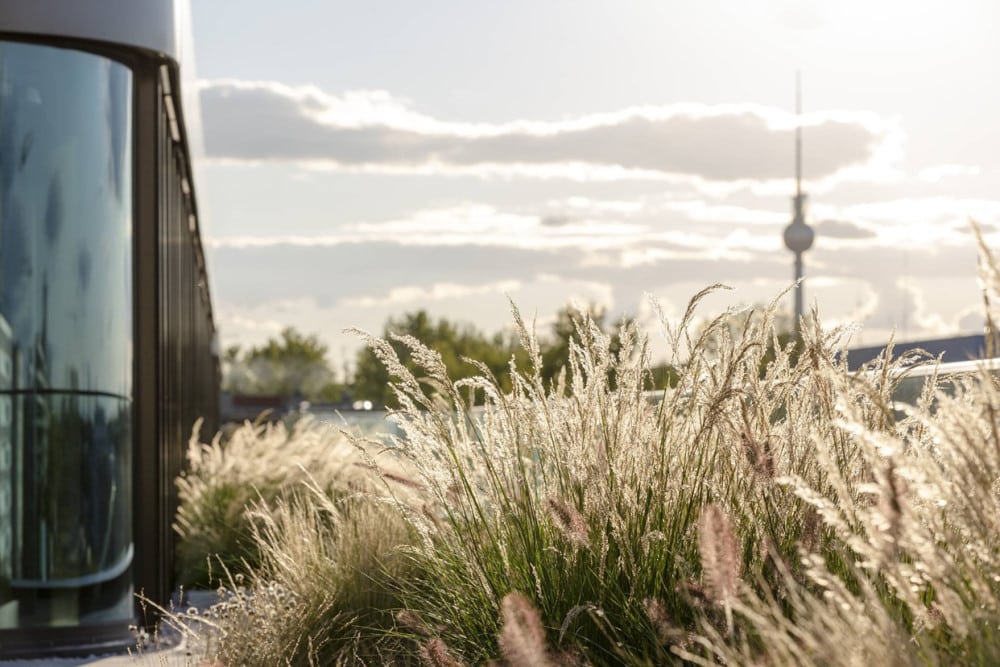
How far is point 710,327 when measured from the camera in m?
3.60

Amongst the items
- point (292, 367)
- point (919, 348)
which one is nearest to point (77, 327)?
point (919, 348)

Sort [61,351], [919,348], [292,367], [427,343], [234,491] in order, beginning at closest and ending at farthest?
[919,348] → [61,351] → [234,491] → [427,343] → [292,367]

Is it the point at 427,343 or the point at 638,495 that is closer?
the point at 638,495

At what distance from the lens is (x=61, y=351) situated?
22.7 ft

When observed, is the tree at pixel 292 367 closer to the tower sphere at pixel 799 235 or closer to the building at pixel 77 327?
the tower sphere at pixel 799 235

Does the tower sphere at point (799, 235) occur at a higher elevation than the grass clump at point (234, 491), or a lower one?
higher

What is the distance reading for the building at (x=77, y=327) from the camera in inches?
269

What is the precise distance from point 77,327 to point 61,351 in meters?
0.15

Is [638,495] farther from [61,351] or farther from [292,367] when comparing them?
[292,367]

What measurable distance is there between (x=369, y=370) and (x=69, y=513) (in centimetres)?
6588

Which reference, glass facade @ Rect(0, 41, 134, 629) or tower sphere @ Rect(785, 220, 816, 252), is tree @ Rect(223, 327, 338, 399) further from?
glass facade @ Rect(0, 41, 134, 629)

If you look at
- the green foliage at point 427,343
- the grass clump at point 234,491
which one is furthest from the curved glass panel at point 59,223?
the green foliage at point 427,343

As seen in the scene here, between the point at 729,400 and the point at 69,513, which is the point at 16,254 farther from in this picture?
the point at 729,400

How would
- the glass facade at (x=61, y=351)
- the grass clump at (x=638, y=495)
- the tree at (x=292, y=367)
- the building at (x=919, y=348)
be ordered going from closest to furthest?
the grass clump at (x=638, y=495)
the building at (x=919, y=348)
the glass facade at (x=61, y=351)
the tree at (x=292, y=367)
